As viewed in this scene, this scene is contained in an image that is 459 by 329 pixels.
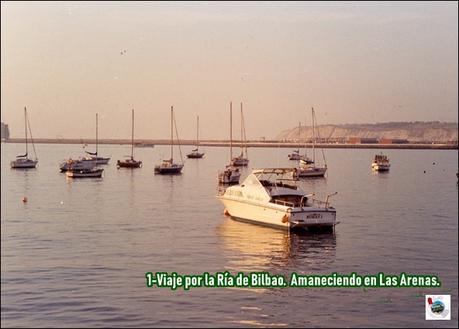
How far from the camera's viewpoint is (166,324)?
730 inches

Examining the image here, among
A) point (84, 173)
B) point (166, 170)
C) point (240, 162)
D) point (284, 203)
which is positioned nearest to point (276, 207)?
point (284, 203)

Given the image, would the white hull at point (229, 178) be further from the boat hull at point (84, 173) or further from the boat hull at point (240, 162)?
the boat hull at point (240, 162)

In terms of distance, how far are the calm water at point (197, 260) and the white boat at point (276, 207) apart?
0.66 meters

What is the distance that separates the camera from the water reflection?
27.1 metres

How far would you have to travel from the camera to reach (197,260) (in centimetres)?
2769

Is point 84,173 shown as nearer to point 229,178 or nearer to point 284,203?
point 229,178

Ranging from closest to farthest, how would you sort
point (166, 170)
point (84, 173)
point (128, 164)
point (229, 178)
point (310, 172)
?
1. point (229, 178)
2. point (84, 173)
3. point (310, 172)
4. point (166, 170)
5. point (128, 164)

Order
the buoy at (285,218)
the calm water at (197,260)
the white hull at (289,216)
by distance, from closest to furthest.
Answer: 1. the calm water at (197,260)
2. the white hull at (289,216)
3. the buoy at (285,218)

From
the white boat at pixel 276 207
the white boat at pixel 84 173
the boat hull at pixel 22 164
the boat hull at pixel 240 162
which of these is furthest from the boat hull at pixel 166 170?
the white boat at pixel 276 207

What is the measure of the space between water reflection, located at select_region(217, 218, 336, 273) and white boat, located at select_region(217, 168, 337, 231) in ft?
1.87

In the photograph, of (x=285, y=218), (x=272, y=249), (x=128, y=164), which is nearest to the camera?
(x=272, y=249)

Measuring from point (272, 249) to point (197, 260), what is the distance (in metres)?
4.58

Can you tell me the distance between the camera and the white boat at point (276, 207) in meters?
34.5

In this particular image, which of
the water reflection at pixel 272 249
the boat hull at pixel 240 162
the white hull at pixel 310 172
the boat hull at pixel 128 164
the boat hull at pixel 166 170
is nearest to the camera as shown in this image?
the water reflection at pixel 272 249
